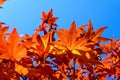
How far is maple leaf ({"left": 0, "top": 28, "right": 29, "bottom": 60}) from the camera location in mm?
1652

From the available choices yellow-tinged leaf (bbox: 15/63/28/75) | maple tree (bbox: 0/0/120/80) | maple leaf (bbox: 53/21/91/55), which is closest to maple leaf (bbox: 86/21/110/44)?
maple tree (bbox: 0/0/120/80)

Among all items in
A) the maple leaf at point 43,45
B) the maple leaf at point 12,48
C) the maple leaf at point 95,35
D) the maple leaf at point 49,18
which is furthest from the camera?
the maple leaf at point 49,18

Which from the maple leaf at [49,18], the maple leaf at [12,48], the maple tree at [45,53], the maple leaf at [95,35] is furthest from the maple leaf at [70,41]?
the maple leaf at [49,18]

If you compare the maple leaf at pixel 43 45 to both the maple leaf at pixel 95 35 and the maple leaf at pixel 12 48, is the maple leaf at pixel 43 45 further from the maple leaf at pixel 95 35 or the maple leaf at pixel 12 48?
the maple leaf at pixel 95 35

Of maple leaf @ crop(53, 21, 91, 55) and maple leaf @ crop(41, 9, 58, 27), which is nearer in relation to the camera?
maple leaf @ crop(53, 21, 91, 55)

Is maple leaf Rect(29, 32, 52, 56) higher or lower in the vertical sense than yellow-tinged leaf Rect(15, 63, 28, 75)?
higher

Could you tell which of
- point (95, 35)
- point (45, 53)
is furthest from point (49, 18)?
point (45, 53)

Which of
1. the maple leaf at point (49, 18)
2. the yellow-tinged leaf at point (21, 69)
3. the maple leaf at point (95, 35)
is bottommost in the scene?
the yellow-tinged leaf at point (21, 69)

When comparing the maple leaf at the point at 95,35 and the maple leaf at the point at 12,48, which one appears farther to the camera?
the maple leaf at the point at 95,35

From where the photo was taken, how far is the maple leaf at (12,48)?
165 cm

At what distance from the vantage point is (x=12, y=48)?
1.67 metres

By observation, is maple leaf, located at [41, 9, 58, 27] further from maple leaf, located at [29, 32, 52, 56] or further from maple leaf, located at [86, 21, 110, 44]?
maple leaf, located at [29, 32, 52, 56]

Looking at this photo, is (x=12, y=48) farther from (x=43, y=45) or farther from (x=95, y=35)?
(x=95, y=35)

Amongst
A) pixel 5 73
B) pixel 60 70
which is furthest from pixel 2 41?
pixel 60 70
